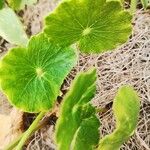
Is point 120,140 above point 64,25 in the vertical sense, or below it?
below

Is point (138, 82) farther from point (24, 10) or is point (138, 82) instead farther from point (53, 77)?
point (24, 10)

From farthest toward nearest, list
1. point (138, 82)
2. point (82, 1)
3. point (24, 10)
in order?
1. point (24, 10)
2. point (138, 82)
3. point (82, 1)

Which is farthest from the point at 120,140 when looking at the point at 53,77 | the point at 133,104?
the point at 53,77

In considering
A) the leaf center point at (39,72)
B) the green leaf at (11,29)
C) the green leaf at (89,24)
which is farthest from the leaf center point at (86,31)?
the green leaf at (11,29)

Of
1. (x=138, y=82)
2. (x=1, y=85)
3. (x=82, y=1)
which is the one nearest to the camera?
(x=82, y=1)

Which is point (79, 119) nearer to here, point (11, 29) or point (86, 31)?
point (86, 31)

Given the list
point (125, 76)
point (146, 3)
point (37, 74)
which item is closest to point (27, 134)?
point (37, 74)

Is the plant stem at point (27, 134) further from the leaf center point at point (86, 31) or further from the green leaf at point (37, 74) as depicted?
the leaf center point at point (86, 31)

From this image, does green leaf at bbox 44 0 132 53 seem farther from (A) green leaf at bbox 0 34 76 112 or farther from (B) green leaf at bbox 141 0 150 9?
(B) green leaf at bbox 141 0 150 9
